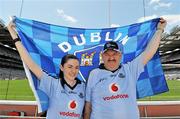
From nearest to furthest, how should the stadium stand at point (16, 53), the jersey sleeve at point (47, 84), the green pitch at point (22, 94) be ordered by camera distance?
the jersey sleeve at point (47, 84) < the green pitch at point (22, 94) < the stadium stand at point (16, 53)

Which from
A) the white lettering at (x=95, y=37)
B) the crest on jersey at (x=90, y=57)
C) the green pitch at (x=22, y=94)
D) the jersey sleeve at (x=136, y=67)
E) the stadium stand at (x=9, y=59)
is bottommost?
the green pitch at (x=22, y=94)

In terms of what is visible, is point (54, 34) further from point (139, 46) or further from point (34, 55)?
point (139, 46)

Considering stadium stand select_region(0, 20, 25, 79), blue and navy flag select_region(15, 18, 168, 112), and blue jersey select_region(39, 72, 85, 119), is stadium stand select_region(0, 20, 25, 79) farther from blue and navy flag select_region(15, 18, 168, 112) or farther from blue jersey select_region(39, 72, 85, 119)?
blue jersey select_region(39, 72, 85, 119)

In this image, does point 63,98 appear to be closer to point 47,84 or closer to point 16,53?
point 47,84

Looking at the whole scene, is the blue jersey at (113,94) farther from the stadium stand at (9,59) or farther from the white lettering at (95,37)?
the stadium stand at (9,59)

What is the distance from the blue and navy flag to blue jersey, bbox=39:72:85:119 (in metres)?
0.69

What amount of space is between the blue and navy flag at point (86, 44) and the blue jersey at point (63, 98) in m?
0.69

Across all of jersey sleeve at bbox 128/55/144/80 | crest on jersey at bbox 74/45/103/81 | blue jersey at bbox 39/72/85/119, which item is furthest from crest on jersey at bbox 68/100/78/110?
crest on jersey at bbox 74/45/103/81

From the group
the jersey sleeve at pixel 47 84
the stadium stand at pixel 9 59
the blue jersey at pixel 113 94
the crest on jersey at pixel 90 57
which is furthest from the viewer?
the stadium stand at pixel 9 59

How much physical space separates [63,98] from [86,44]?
1.14m

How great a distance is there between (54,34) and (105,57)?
105 centimetres

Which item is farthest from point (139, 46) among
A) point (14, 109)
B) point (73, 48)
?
point (14, 109)

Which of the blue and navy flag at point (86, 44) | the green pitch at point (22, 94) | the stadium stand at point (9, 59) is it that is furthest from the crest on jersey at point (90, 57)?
the stadium stand at point (9, 59)

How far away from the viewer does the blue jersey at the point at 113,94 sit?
6.74 ft
